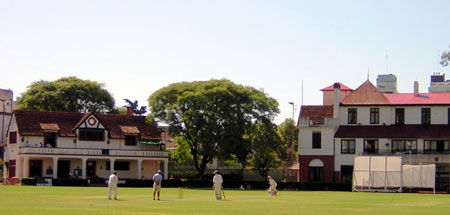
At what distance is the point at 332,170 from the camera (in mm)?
82500

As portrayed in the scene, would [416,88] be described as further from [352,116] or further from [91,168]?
[91,168]

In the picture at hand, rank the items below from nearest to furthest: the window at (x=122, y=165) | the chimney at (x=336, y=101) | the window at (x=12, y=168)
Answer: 1. the chimney at (x=336, y=101)
2. the window at (x=12, y=168)
3. the window at (x=122, y=165)

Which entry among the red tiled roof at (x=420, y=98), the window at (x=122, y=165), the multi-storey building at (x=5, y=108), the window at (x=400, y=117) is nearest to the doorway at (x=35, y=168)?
the window at (x=122, y=165)

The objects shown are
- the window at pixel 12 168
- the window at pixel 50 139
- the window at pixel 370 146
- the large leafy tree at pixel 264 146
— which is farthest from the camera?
the large leafy tree at pixel 264 146

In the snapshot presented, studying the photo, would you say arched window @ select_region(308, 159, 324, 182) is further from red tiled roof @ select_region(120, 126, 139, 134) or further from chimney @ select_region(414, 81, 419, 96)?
red tiled roof @ select_region(120, 126, 139, 134)

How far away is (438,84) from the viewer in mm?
92688

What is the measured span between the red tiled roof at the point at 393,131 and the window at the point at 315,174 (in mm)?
3996

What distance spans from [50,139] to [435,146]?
4004cm

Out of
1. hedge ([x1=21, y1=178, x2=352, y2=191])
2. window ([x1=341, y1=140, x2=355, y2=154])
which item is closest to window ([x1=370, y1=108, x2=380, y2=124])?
window ([x1=341, y1=140, x2=355, y2=154])

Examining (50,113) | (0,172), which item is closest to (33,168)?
(50,113)

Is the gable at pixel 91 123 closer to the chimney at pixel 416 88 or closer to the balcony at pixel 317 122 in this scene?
the balcony at pixel 317 122

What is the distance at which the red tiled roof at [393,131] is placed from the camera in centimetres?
8081

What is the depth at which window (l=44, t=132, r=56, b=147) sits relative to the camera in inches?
3366

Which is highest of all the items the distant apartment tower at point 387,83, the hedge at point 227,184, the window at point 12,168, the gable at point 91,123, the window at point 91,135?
the distant apartment tower at point 387,83
